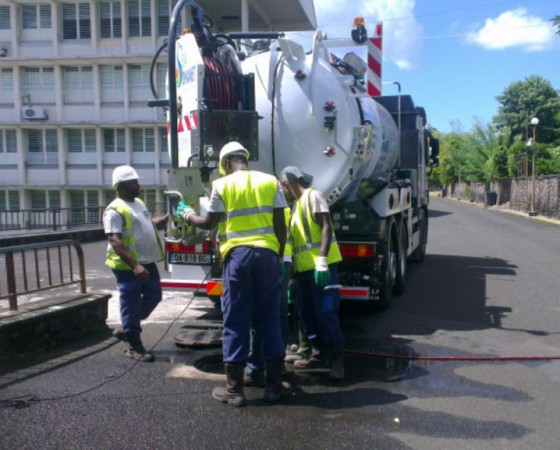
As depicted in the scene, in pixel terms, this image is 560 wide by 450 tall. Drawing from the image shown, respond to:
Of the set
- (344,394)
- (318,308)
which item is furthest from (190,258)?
(344,394)

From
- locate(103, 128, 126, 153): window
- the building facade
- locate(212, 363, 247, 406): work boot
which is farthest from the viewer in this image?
locate(103, 128, 126, 153): window

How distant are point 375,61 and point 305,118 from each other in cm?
338

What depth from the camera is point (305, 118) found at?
6.48m

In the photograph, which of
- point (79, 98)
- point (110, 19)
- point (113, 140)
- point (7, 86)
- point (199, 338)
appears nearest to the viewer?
point (199, 338)

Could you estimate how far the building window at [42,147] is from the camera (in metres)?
27.8

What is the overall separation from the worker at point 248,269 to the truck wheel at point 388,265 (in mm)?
2996

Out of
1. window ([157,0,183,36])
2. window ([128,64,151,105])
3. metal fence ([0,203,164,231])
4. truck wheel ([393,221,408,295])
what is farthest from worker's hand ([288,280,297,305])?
window ([157,0,183,36])

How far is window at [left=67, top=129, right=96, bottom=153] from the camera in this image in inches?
1081

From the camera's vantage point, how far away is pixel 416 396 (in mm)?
4582

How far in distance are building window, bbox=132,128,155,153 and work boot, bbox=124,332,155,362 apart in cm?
2226

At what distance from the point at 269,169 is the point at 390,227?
6.86 feet

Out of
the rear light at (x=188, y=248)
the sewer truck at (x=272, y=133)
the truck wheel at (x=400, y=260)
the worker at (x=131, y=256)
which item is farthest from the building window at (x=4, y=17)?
the worker at (x=131, y=256)

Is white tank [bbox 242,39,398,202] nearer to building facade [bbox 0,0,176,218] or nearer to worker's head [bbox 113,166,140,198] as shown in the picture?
worker's head [bbox 113,166,140,198]

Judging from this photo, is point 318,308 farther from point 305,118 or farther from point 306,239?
point 305,118
